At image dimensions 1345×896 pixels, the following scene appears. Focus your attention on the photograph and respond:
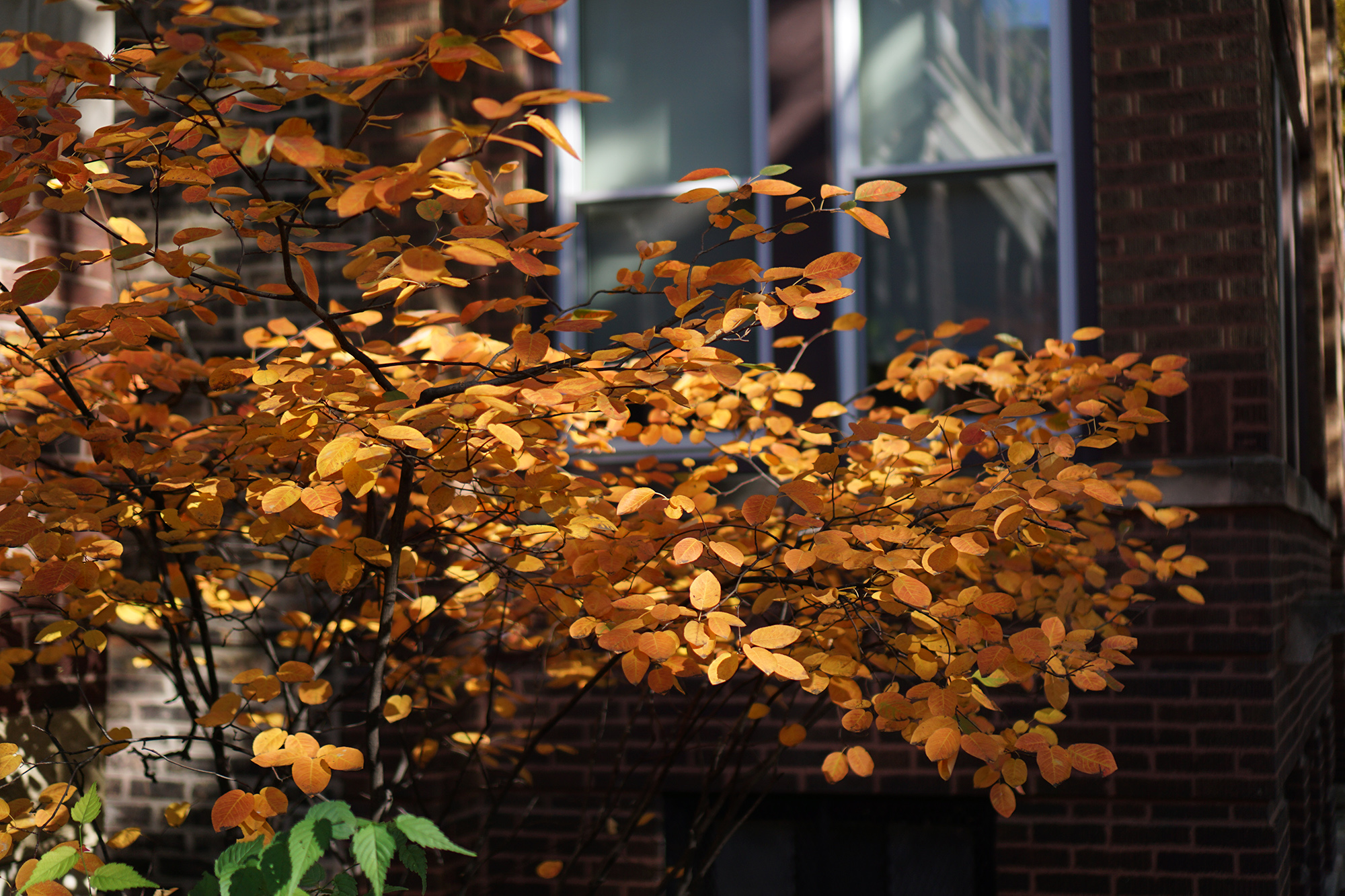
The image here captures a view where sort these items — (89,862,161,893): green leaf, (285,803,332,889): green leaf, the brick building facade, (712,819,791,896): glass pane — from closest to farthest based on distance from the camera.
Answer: (285,803,332,889): green leaf
(89,862,161,893): green leaf
the brick building facade
(712,819,791,896): glass pane

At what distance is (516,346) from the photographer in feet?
6.69

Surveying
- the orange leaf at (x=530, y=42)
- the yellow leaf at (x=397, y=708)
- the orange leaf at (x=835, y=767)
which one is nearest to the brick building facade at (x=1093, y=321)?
the yellow leaf at (x=397, y=708)

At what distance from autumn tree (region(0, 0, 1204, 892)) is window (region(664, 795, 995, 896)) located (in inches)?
21.9

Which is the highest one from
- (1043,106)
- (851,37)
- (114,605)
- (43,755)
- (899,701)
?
(851,37)

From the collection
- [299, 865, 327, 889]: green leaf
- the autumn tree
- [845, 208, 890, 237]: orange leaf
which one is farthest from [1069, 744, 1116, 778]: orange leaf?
[299, 865, 327, 889]: green leaf

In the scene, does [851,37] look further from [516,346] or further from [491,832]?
[491,832]

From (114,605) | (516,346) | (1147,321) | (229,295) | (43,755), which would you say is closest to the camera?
(516,346)

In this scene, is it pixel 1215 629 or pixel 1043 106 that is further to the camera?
pixel 1043 106

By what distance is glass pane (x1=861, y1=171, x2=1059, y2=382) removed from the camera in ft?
14.8

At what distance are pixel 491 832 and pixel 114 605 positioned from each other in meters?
2.29

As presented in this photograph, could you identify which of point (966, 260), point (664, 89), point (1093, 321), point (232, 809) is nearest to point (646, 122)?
point (664, 89)

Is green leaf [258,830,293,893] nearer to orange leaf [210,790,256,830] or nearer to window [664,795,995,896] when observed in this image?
orange leaf [210,790,256,830]

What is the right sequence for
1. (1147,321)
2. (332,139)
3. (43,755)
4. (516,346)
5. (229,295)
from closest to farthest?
(516,346) < (229,295) < (43,755) < (1147,321) < (332,139)

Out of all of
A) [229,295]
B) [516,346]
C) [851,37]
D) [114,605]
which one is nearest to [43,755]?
[114,605]
